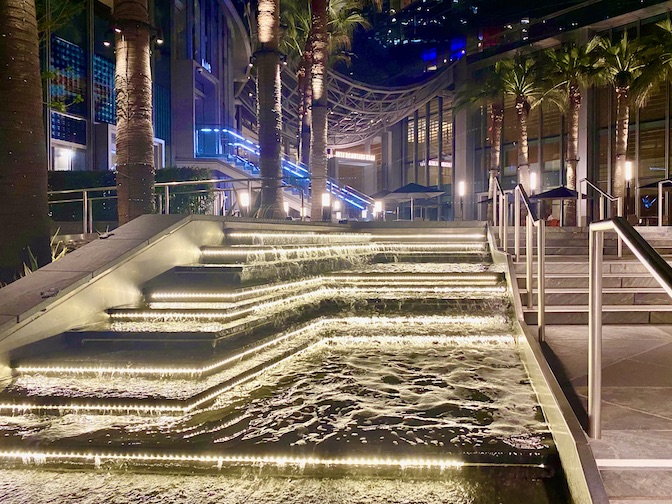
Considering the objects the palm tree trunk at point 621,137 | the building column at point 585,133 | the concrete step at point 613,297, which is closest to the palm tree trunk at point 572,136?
the palm tree trunk at point 621,137

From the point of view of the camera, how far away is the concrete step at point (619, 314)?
5.92 m

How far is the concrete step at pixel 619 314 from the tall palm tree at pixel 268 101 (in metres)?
8.43

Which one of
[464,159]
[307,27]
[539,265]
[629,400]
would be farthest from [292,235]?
[464,159]

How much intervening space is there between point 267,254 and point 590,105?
73.7 ft

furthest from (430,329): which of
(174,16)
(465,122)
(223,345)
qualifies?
(465,122)

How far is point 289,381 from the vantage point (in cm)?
417

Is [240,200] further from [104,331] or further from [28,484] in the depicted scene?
[28,484]

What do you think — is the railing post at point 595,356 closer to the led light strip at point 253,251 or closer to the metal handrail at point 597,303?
the metal handrail at point 597,303

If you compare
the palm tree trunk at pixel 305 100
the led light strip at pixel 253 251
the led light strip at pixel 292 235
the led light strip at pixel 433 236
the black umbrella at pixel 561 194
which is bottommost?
the led light strip at pixel 253 251

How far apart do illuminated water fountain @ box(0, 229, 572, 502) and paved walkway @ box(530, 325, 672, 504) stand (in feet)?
1.14

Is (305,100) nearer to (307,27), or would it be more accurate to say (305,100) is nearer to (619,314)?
(307,27)

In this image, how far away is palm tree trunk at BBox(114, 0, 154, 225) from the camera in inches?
319

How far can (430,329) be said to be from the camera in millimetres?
5500

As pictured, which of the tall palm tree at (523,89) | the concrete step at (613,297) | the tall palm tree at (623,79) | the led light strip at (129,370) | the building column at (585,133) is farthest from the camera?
the building column at (585,133)
